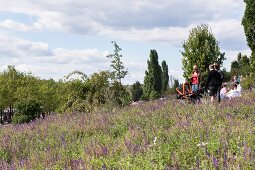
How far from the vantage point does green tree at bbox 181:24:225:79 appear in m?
30.5

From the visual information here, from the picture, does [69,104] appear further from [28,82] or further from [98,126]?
[28,82]

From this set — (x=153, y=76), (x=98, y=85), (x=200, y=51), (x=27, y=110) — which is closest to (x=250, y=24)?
(x=200, y=51)

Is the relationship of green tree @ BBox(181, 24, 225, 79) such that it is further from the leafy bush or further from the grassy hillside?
the grassy hillside

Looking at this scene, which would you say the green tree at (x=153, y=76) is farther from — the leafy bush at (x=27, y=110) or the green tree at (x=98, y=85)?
the green tree at (x=98, y=85)

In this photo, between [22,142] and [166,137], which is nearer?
[166,137]

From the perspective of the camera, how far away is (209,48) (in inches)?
1209

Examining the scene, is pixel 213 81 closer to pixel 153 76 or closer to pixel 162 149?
pixel 162 149

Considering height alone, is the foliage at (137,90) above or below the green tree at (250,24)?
below

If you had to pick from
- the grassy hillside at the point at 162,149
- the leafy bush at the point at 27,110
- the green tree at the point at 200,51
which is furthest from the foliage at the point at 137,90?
the grassy hillside at the point at 162,149

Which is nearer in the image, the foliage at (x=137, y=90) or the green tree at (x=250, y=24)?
the green tree at (x=250, y=24)

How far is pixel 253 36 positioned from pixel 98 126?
2095 centimetres

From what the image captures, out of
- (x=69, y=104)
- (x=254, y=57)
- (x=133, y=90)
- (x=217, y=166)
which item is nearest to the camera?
(x=217, y=166)

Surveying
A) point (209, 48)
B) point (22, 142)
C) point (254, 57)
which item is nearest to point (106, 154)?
point (22, 142)

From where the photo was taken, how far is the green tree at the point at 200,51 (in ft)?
100
